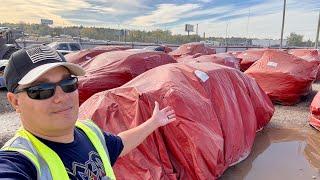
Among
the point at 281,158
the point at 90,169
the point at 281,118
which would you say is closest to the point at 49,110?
the point at 90,169

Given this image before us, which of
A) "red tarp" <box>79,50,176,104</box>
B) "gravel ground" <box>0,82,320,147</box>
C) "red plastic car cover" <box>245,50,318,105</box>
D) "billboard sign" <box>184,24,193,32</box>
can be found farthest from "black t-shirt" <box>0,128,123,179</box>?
"billboard sign" <box>184,24,193,32</box>

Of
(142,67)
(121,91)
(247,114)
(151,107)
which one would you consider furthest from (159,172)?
(142,67)

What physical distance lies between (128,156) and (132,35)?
4172 centimetres

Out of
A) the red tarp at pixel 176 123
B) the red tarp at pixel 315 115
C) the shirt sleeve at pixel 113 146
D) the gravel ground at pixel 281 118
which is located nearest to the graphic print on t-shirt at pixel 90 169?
the shirt sleeve at pixel 113 146

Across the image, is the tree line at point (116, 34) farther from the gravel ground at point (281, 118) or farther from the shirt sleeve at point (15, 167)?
the shirt sleeve at point (15, 167)

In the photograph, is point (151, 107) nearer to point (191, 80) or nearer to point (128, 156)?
point (128, 156)

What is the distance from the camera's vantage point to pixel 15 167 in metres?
1.37

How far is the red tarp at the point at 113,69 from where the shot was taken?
6984 millimetres

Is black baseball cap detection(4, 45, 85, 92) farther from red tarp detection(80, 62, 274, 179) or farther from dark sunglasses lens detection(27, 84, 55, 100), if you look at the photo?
red tarp detection(80, 62, 274, 179)

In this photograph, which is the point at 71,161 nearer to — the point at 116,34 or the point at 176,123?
the point at 176,123

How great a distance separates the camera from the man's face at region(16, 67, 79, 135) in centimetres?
155

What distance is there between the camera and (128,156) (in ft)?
11.7

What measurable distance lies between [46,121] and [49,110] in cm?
5

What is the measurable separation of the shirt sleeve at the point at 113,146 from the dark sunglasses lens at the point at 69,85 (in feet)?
1.51
